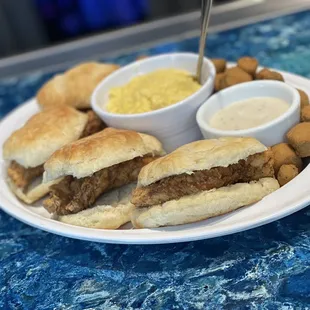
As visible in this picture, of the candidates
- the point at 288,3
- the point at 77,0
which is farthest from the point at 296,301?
the point at 77,0

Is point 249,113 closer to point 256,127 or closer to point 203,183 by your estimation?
point 256,127

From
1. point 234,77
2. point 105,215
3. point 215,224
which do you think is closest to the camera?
point 215,224

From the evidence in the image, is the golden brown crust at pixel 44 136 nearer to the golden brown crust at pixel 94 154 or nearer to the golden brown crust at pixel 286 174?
the golden brown crust at pixel 94 154

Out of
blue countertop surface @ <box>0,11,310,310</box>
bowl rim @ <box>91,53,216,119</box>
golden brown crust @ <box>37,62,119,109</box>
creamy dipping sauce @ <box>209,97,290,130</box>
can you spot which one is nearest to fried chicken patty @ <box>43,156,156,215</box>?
blue countertop surface @ <box>0,11,310,310</box>

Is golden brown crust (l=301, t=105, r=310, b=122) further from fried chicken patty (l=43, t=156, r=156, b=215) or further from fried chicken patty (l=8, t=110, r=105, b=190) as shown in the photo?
fried chicken patty (l=8, t=110, r=105, b=190)

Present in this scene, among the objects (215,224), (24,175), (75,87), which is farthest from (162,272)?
(75,87)

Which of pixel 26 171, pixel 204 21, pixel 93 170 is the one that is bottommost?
pixel 26 171

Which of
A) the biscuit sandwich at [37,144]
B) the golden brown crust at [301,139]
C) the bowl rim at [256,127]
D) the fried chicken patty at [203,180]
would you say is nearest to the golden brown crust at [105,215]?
the fried chicken patty at [203,180]
